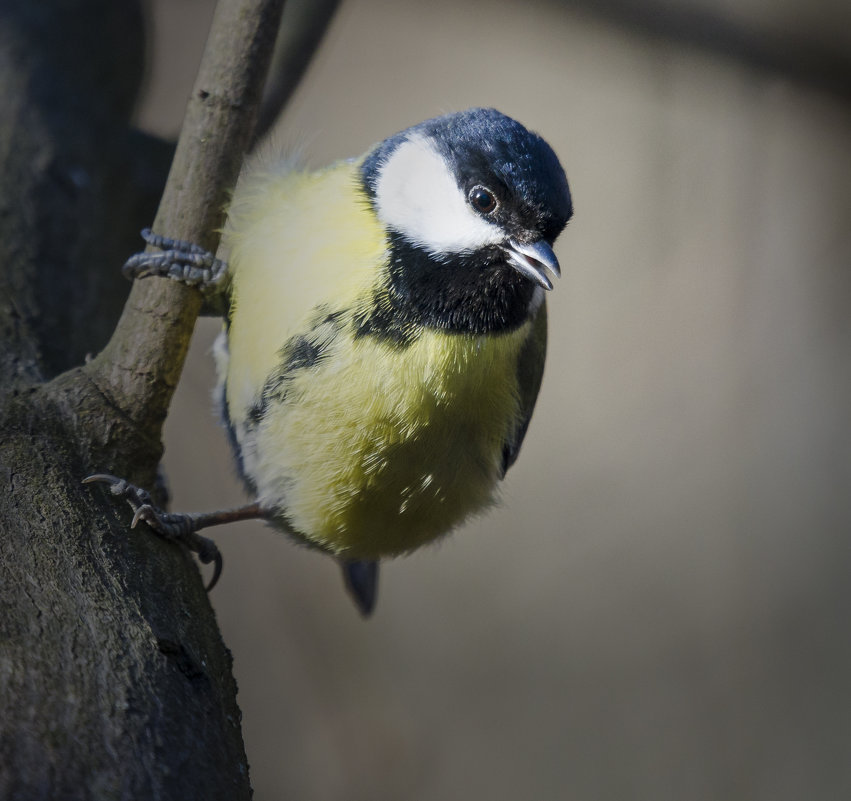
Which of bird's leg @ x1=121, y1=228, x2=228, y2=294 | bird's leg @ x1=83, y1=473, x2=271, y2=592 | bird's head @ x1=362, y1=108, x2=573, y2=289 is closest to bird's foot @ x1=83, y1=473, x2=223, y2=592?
bird's leg @ x1=83, y1=473, x2=271, y2=592

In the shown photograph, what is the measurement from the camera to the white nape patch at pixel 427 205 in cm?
130

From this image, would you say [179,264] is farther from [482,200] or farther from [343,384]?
[482,200]

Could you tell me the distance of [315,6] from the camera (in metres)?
2.21

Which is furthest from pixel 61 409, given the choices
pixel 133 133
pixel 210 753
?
pixel 133 133

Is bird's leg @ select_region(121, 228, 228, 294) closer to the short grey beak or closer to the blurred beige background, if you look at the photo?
the short grey beak

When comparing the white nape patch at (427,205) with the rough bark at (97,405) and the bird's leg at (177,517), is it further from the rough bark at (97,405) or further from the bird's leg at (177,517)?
the bird's leg at (177,517)

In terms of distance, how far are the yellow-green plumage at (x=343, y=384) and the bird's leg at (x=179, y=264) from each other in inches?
1.7

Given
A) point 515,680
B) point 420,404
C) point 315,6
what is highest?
point 315,6

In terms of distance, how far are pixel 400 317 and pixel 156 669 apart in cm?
59

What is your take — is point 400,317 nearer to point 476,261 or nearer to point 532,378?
point 476,261

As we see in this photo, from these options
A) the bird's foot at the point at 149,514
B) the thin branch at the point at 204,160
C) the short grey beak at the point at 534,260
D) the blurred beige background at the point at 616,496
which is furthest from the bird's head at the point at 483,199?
the blurred beige background at the point at 616,496

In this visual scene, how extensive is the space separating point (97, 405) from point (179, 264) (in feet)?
0.88

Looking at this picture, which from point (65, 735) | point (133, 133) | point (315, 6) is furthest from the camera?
point (315, 6)

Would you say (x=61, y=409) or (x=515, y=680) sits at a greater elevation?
(x=61, y=409)
